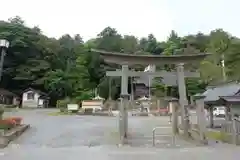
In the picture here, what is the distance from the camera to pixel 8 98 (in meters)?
51.8

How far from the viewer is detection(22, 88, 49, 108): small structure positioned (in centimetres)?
5144

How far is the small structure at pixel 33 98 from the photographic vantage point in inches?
2025

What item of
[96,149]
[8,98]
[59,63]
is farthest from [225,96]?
[59,63]

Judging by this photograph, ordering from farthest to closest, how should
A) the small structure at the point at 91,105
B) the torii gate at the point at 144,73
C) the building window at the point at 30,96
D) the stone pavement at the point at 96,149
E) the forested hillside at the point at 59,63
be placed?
the building window at the point at 30,96
the forested hillside at the point at 59,63
the small structure at the point at 91,105
the torii gate at the point at 144,73
the stone pavement at the point at 96,149

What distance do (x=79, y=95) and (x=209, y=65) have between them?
2230 cm

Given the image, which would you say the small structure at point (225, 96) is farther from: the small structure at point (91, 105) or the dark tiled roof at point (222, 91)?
the small structure at point (91, 105)

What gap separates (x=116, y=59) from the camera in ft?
49.1

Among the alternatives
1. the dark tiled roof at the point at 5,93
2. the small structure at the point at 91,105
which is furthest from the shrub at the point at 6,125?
the dark tiled roof at the point at 5,93

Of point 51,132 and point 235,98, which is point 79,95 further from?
point 235,98

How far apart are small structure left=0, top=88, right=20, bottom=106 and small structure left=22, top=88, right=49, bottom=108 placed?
1.72m

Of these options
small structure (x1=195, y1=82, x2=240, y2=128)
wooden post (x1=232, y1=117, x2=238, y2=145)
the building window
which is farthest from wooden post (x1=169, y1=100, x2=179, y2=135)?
the building window

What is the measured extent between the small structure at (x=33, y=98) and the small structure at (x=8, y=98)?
1715 millimetres

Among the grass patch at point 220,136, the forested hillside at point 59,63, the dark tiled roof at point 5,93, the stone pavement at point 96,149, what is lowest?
the stone pavement at point 96,149

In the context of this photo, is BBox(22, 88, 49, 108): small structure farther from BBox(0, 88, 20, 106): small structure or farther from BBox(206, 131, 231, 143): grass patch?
BBox(206, 131, 231, 143): grass patch
